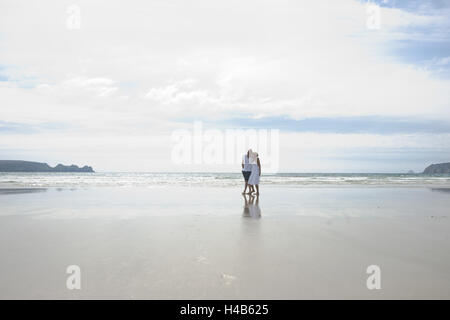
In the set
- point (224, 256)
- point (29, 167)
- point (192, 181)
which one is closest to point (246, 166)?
point (224, 256)

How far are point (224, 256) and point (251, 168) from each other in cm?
950

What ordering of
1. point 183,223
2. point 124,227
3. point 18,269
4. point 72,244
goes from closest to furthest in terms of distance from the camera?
point 18,269
point 72,244
point 124,227
point 183,223

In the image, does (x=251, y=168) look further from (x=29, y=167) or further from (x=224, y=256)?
(x=29, y=167)

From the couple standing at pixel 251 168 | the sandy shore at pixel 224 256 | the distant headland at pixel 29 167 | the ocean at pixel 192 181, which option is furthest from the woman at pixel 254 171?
the distant headland at pixel 29 167

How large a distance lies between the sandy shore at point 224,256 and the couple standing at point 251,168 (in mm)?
6151

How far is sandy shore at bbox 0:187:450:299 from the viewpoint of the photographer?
2904 millimetres

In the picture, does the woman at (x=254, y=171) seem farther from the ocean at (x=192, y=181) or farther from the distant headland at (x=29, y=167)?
the distant headland at (x=29, y=167)

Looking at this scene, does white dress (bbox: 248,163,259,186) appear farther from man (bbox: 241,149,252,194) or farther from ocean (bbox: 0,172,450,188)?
ocean (bbox: 0,172,450,188)

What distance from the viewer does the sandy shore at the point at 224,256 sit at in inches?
114

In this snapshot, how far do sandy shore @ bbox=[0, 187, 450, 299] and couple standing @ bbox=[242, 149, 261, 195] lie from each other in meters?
→ 6.15
